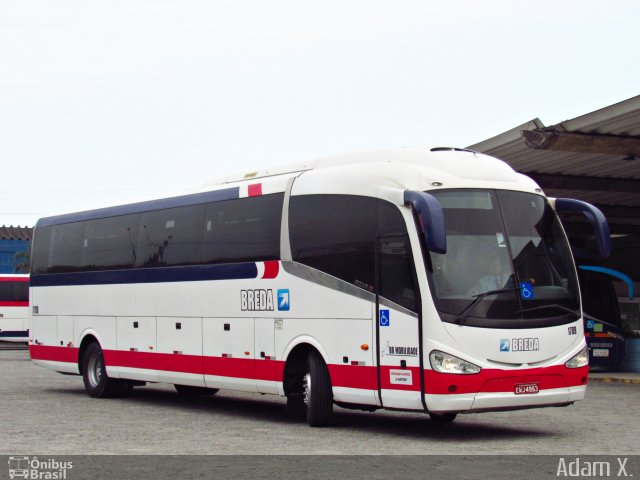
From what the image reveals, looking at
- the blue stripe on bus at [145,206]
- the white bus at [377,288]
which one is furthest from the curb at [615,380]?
the blue stripe on bus at [145,206]

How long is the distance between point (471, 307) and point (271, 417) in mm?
4437

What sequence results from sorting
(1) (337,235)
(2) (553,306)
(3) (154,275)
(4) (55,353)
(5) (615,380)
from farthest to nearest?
(5) (615,380) < (4) (55,353) < (3) (154,275) < (1) (337,235) < (2) (553,306)

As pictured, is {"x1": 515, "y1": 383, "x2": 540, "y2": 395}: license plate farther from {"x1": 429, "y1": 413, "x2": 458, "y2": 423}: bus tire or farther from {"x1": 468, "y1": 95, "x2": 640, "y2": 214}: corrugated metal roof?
{"x1": 468, "y1": 95, "x2": 640, "y2": 214}: corrugated metal roof

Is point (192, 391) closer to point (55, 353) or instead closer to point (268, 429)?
point (55, 353)

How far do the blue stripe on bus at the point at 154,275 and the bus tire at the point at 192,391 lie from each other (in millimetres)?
2362

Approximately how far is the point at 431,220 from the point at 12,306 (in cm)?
3709

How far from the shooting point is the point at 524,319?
12430 mm

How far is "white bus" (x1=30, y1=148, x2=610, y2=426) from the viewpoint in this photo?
40.2 ft

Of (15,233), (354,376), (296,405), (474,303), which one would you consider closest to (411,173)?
(474,303)

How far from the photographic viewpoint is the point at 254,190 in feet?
50.6

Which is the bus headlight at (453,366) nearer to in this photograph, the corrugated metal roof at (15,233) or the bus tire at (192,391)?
the bus tire at (192,391)

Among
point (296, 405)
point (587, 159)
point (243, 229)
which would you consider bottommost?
point (296, 405)
